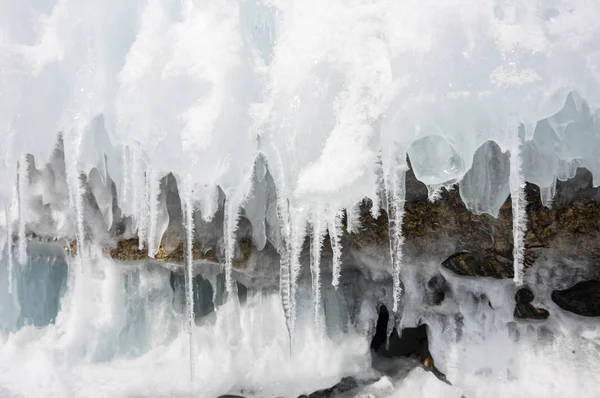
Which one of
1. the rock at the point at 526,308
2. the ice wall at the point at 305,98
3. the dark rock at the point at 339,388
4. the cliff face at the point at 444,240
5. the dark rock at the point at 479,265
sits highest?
the ice wall at the point at 305,98

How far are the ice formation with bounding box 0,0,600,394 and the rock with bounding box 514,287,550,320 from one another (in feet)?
3.25

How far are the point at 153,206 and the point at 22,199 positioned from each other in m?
1.45

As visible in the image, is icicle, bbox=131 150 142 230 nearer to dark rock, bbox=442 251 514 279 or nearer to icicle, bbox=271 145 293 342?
icicle, bbox=271 145 293 342

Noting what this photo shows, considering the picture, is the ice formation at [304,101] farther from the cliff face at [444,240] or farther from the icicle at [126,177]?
the cliff face at [444,240]

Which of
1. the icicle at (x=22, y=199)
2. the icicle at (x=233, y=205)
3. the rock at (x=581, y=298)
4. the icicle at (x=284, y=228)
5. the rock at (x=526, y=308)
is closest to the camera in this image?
the icicle at (x=284, y=228)

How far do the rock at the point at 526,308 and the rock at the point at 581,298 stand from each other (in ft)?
0.48

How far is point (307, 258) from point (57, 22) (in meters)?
2.73

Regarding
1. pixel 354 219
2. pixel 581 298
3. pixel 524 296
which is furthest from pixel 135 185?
pixel 581 298

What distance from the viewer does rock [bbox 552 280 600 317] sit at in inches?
138

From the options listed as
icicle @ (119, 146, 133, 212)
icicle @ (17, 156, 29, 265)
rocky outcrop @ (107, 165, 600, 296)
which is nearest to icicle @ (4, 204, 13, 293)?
icicle @ (17, 156, 29, 265)

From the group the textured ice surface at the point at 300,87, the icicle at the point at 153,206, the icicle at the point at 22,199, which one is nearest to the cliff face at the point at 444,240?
the icicle at the point at 153,206

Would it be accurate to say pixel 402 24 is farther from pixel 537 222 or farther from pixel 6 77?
pixel 6 77

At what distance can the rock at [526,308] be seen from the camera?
3.72 metres

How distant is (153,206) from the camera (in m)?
3.45
